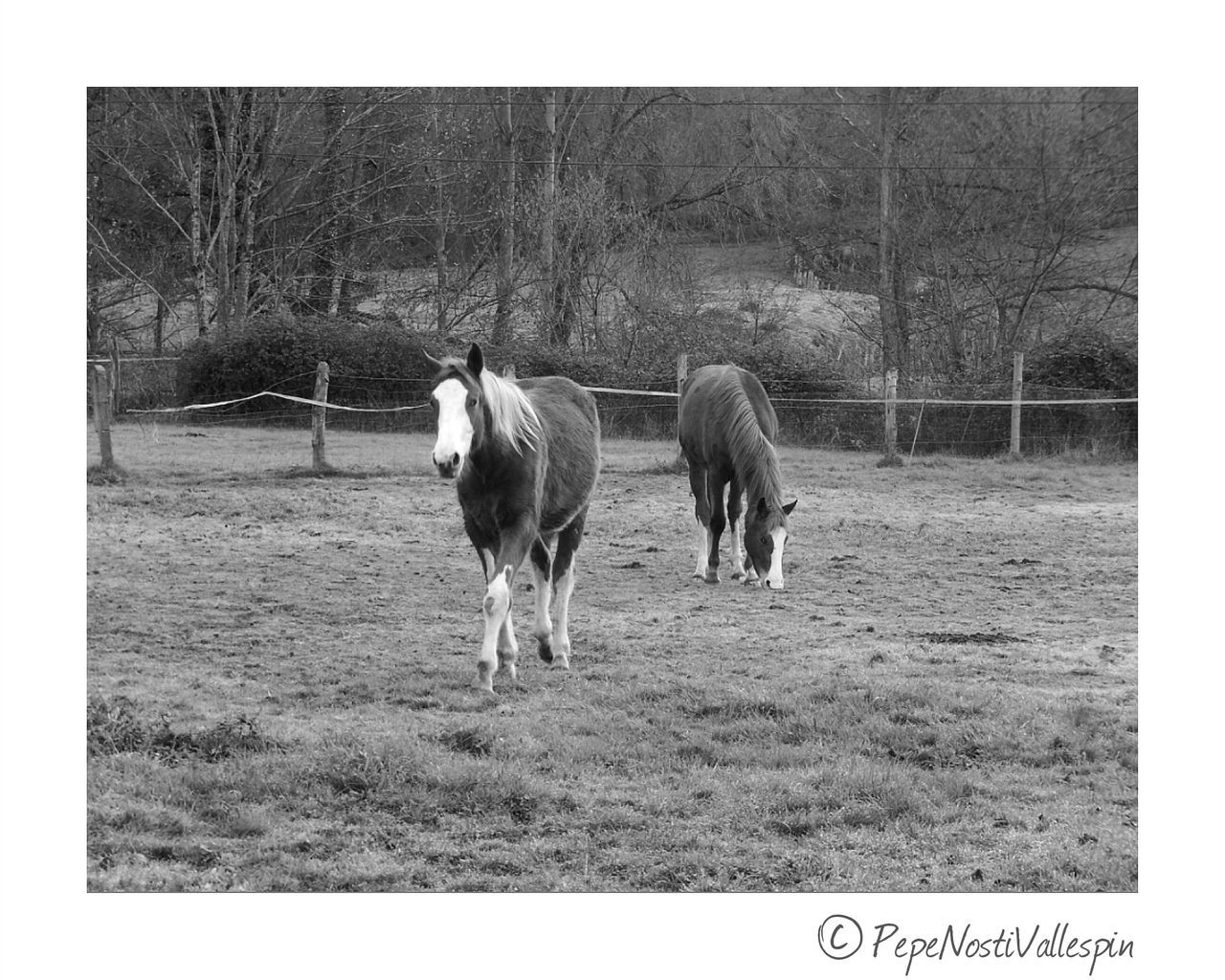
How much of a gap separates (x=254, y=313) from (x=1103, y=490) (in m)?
12.6

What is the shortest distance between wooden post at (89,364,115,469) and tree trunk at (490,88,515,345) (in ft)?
24.7

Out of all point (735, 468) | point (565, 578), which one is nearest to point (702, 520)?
point (735, 468)

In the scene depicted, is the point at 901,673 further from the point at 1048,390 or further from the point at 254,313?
the point at 254,313

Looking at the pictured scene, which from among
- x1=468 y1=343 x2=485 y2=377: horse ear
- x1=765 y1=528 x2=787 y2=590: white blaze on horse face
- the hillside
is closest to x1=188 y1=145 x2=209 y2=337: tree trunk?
the hillside

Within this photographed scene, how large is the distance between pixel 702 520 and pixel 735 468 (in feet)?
1.98

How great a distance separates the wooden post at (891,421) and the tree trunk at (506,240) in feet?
20.1

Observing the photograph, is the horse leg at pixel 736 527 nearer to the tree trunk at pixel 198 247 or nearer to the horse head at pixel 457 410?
the horse head at pixel 457 410

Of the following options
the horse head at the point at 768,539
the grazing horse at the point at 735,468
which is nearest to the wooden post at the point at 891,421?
the grazing horse at the point at 735,468

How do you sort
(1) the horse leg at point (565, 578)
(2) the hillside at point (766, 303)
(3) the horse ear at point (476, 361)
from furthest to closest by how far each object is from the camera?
(2) the hillside at point (766, 303) < (1) the horse leg at point (565, 578) < (3) the horse ear at point (476, 361)

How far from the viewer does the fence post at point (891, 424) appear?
50.8ft

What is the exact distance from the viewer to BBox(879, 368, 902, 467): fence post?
15.5 metres

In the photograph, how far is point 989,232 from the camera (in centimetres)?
1856

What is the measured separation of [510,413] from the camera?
215 inches

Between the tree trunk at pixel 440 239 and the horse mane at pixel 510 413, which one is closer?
the horse mane at pixel 510 413
